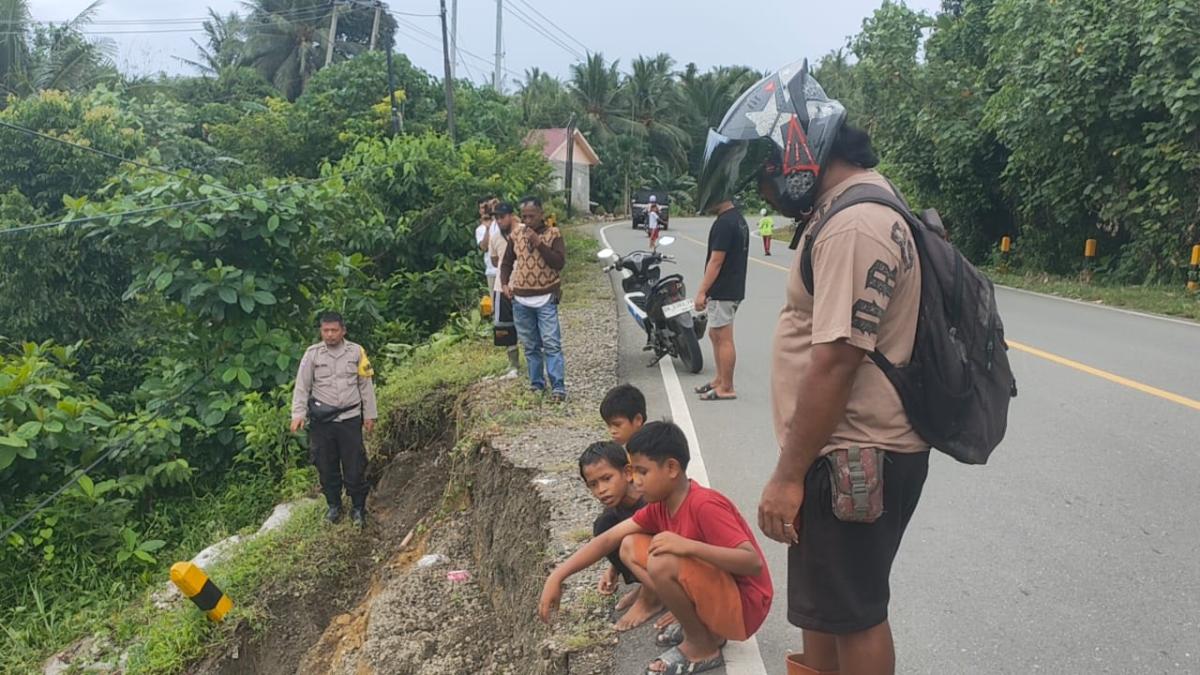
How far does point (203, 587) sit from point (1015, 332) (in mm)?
8643

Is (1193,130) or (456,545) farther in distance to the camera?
(1193,130)

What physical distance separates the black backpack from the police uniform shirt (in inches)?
181

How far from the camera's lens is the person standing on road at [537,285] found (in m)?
6.20

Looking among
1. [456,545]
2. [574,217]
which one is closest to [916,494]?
[456,545]

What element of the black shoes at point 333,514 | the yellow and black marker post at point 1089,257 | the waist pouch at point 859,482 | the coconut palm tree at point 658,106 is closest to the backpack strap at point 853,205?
the waist pouch at point 859,482

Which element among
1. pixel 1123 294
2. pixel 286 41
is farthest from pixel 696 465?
pixel 286 41

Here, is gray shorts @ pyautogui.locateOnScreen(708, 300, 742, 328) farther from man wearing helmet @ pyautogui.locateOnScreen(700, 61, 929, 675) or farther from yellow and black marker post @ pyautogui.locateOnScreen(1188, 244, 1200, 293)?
yellow and black marker post @ pyautogui.locateOnScreen(1188, 244, 1200, 293)

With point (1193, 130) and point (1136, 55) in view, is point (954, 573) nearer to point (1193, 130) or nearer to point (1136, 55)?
point (1193, 130)

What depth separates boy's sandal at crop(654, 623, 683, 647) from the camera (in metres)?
3.13

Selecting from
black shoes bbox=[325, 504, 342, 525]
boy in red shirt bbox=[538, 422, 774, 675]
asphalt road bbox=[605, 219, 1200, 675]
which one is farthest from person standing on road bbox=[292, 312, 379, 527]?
boy in red shirt bbox=[538, 422, 774, 675]

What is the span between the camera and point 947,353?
1987 millimetres

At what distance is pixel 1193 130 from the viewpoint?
12.7 m

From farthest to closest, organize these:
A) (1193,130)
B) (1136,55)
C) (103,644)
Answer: (1136,55) < (1193,130) < (103,644)

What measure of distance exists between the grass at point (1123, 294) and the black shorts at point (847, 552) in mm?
11170
